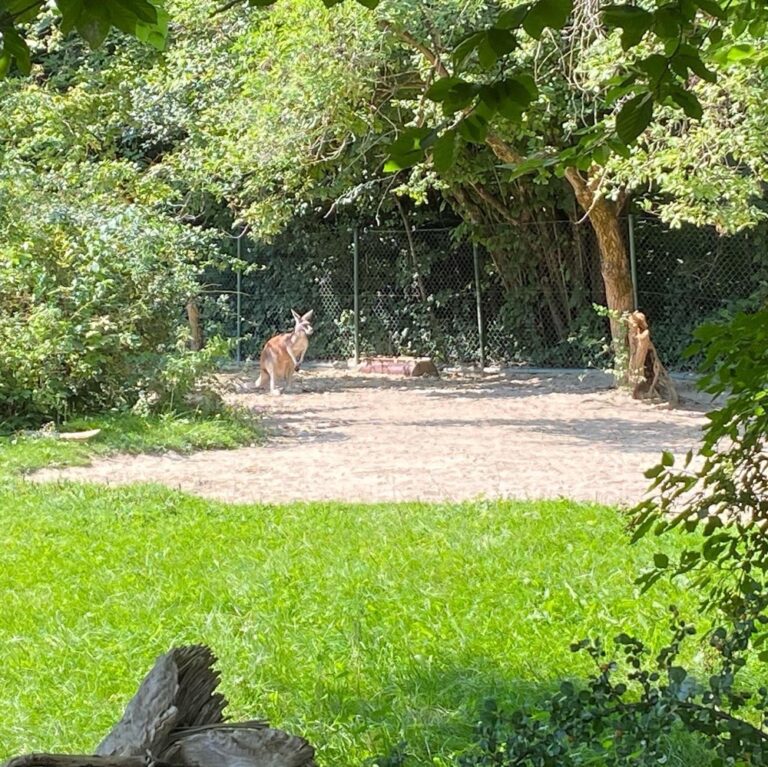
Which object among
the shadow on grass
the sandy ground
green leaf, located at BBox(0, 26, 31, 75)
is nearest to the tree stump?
the sandy ground

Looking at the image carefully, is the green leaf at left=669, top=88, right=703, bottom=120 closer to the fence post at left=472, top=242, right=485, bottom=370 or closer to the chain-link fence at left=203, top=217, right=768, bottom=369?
the chain-link fence at left=203, top=217, right=768, bottom=369

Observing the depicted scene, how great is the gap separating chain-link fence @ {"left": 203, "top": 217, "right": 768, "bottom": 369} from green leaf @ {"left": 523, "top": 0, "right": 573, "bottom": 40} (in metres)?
13.8

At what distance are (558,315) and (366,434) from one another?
6904mm

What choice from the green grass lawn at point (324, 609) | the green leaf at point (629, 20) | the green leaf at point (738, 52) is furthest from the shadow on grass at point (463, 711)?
the green leaf at point (629, 20)

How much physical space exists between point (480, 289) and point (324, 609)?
13682mm

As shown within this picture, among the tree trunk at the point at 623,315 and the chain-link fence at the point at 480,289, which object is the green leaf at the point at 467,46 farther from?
the chain-link fence at the point at 480,289

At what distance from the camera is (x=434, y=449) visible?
33.9ft

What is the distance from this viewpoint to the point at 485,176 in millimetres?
17031

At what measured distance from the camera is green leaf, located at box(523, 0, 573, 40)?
1.76 meters

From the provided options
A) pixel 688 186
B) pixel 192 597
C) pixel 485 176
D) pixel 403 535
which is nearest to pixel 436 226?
pixel 485 176

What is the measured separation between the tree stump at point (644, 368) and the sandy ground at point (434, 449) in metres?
0.27

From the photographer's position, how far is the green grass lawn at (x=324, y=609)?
12.8ft

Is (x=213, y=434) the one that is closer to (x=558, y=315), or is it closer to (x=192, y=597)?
(x=192, y=597)

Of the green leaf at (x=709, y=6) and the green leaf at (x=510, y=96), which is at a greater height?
the green leaf at (x=709, y=6)
